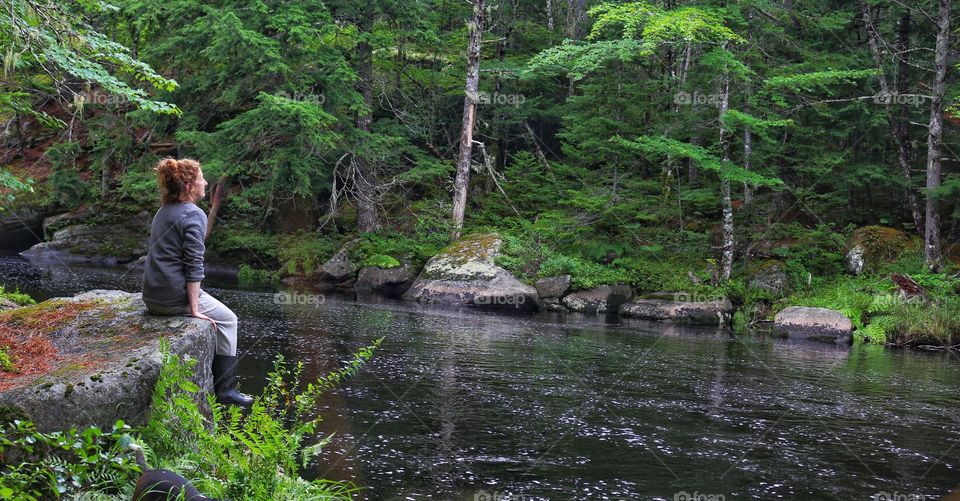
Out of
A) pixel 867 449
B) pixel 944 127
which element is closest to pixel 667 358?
pixel 867 449

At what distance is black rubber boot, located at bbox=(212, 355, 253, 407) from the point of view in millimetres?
6020

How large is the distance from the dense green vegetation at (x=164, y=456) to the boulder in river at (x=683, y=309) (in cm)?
1525

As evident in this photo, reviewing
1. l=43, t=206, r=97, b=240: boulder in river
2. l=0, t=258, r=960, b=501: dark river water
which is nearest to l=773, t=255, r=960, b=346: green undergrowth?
l=0, t=258, r=960, b=501: dark river water

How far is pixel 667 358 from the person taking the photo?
40.9 feet

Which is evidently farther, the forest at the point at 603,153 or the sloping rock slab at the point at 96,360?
the forest at the point at 603,153

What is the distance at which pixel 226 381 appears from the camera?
6.14m

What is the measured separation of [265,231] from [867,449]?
22229mm

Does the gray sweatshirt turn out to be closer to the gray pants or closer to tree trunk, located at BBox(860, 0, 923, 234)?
the gray pants

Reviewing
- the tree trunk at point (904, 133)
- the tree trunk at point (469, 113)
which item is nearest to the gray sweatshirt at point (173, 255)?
the tree trunk at point (469, 113)

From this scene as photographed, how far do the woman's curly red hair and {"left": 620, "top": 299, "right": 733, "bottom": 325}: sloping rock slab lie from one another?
49.9 ft

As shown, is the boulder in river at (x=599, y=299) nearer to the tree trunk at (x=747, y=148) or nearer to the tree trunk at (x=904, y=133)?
the tree trunk at (x=747, y=148)

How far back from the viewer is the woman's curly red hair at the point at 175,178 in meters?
5.66

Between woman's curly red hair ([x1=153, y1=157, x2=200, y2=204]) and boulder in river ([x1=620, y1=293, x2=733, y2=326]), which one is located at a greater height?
woman's curly red hair ([x1=153, y1=157, x2=200, y2=204])

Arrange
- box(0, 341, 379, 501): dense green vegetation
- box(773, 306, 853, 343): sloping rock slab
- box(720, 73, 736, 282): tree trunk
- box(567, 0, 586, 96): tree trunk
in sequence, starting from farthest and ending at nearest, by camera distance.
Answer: box(567, 0, 586, 96): tree trunk < box(720, 73, 736, 282): tree trunk < box(773, 306, 853, 343): sloping rock slab < box(0, 341, 379, 501): dense green vegetation
